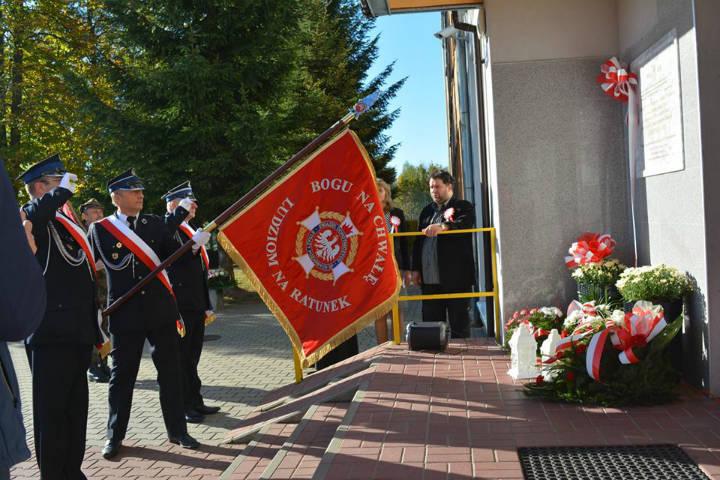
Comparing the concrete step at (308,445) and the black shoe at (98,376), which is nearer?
the concrete step at (308,445)

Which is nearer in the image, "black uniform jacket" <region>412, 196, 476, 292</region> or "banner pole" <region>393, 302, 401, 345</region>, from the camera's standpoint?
"banner pole" <region>393, 302, 401, 345</region>

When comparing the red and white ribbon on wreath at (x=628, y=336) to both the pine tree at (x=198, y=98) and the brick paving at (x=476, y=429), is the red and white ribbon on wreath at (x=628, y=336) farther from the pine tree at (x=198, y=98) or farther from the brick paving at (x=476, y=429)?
the pine tree at (x=198, y=98)

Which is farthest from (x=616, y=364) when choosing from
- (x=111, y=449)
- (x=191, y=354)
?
(x=191, y=354)

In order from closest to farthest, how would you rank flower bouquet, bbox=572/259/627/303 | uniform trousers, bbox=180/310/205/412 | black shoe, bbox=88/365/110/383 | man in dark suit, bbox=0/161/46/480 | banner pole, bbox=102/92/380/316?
man in dark suit, bbox=0/161/46/480 → banner pole, bbox=102/92/380/316 → flower bouquet, bbox=572/259/627/303 → uniform trousers, bbox=180/310/205/412 → black shoe, bbox=88/365/110/383

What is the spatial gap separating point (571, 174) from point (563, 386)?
2648mm

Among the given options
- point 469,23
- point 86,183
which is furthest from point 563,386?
point 86,183

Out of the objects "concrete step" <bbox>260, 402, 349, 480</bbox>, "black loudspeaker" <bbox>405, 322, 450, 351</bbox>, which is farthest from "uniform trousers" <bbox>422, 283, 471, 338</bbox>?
"concrete step" <bbox>260, 402, 349, 480</bbox>

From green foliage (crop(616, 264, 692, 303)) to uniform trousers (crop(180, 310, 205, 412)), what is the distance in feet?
13.2

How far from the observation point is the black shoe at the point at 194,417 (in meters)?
6.95

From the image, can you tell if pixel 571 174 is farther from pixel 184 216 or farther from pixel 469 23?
pixel 184 216

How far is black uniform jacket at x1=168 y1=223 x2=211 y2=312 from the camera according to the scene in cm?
716

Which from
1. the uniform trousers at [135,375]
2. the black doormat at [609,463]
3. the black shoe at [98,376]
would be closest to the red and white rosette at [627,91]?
the black doormat at [609,463]

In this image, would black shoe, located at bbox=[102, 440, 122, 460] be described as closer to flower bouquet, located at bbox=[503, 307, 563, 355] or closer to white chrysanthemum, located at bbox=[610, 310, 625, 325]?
flower bouquet, located at bbox=[503, 307, 563, 355]

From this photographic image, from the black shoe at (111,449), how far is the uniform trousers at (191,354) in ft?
3.54
